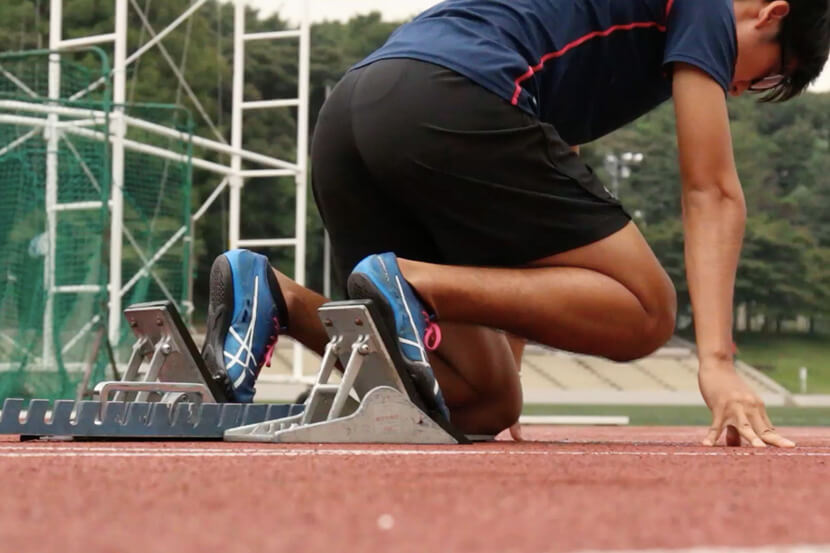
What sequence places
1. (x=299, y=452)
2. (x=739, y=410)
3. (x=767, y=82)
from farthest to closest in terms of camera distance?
(x=767, y=82) < (x=739, y=410) < (x=299, y=452)

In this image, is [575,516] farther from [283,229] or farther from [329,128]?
[283,229]

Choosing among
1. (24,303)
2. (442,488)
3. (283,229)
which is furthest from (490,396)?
(283,229)

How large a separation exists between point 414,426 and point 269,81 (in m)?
51.3

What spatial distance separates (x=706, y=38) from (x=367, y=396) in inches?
37.4

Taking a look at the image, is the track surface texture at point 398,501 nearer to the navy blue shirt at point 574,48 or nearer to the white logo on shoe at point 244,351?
the white logo on shoe at point 244,351

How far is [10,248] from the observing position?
802 centimetres

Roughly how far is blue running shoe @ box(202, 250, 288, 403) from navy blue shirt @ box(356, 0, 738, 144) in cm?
49

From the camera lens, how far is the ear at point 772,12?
290 cm

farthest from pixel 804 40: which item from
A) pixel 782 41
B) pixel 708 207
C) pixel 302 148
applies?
pixel 302 148

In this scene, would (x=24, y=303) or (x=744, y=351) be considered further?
(x=744, y=351)

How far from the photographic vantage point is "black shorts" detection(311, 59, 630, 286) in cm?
271

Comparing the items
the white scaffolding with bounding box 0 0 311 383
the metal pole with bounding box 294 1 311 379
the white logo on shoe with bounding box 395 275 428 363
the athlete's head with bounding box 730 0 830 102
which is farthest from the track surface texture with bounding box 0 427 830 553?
the metal pole with bounding box 294 1 311 379

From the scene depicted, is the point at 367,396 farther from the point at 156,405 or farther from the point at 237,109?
the point at 237,109

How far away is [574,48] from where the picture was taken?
2.85m
